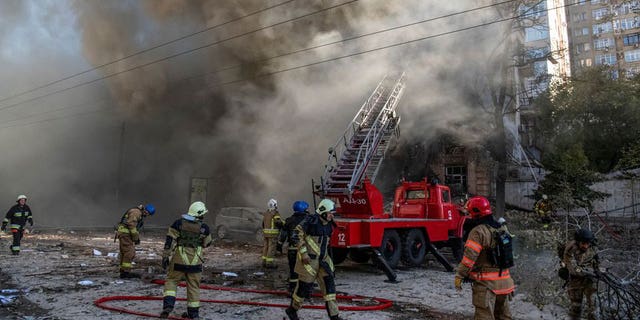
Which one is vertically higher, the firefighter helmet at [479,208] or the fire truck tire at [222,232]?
the firefighter helmet at [479,208]

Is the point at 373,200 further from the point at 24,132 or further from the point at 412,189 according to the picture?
the point at 24,132

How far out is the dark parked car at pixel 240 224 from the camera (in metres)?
12.7

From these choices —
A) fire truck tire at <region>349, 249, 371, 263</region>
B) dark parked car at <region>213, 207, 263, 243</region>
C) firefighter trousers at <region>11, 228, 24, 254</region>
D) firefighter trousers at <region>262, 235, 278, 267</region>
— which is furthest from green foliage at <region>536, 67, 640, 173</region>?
firefighter trousers at <region>11, 228, 24, 254</region>

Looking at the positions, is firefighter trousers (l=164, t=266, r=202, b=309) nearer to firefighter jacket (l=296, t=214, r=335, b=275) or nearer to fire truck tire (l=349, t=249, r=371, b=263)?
firefighter jacket (l=296, t=214, r=335, b=275)

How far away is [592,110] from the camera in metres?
18.5

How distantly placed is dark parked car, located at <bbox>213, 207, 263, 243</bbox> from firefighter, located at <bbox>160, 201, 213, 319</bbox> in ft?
24.8

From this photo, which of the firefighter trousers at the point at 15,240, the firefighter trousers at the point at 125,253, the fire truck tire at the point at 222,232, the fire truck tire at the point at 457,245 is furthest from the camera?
the fire truck tire at the point at 222,232

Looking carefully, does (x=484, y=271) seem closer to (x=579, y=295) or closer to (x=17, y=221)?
(x=579, y=295)

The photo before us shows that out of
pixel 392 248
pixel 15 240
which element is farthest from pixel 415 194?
pixel 15 240

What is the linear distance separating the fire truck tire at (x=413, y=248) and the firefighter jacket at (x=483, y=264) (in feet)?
15.2

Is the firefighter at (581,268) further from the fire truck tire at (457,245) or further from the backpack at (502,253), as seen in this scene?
the fire truck tire at (457,245)

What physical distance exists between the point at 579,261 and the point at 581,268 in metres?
0.07

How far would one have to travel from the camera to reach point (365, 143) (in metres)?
9.68

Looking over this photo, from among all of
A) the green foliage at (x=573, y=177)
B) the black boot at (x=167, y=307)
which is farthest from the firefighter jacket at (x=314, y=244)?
the green foliage at (x=573, y=177)
